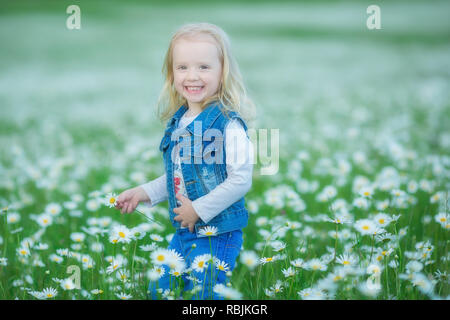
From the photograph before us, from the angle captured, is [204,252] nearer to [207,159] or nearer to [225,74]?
[207,159]

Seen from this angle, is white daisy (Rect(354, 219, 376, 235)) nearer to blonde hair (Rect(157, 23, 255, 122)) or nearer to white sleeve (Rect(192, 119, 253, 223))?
white sleeve (Rect(192, 119, 253, 223))

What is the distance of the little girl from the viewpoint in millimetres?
1881

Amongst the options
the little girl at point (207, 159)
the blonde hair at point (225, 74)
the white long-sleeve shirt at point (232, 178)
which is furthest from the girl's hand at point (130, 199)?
the blonde hair at point (225, 74)

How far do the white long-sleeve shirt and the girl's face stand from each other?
7.9 inches

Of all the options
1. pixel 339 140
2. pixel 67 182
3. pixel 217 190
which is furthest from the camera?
pixel 339 140

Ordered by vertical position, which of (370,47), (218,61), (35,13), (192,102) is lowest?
(192,102)

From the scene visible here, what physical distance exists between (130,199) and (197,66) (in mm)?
719

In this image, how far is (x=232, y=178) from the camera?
1.88m

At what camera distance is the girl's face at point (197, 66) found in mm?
1941

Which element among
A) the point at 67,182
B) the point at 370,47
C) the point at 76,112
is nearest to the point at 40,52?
the point at 76,112

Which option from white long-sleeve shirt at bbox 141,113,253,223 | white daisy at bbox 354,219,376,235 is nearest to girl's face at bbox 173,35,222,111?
white long-sleeve shirt at bbox 141,113,253,223

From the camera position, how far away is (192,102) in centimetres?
209
